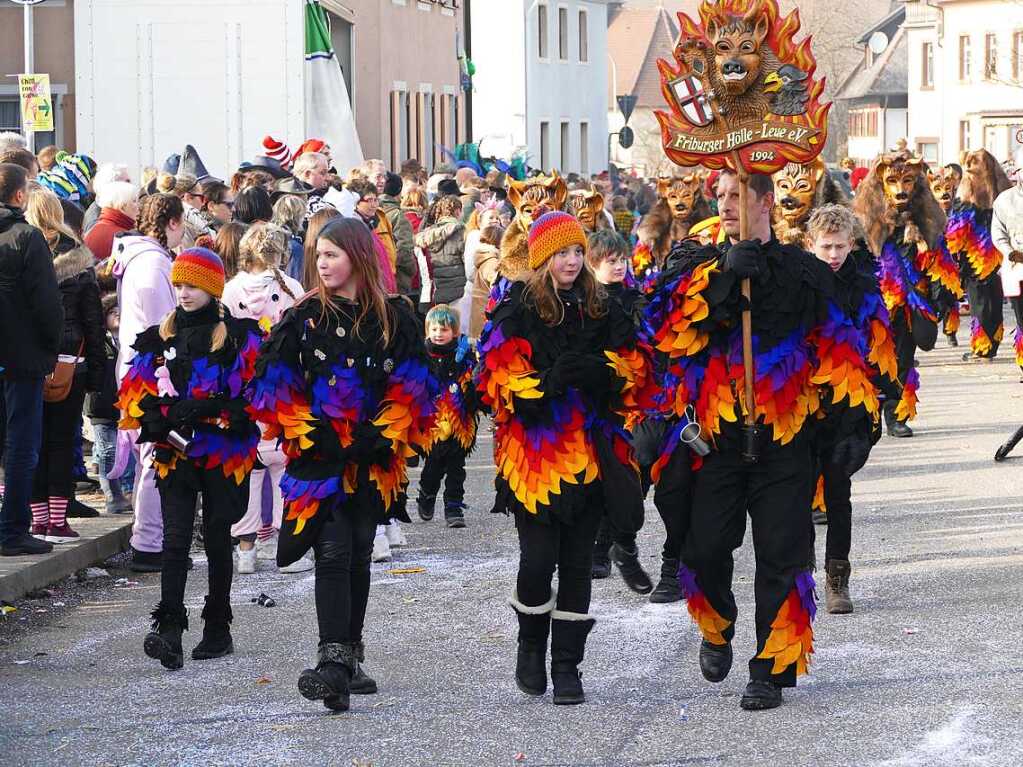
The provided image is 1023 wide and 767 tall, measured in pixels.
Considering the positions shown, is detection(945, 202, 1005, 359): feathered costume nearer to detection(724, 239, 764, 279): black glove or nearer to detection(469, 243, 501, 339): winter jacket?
detection(469, 243, 501, 339): winter jacket

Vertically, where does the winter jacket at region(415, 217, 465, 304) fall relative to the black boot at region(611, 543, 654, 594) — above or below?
above

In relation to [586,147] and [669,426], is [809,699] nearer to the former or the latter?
[669,426]

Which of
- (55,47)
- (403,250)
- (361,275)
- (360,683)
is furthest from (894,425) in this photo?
(55,47)

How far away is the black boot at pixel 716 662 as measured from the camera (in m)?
7.17

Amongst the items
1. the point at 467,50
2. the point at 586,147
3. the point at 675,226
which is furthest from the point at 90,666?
the point at 586,147

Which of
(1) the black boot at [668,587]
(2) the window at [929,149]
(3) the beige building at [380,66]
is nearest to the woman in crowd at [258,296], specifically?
(1) the black boot at [668,587]

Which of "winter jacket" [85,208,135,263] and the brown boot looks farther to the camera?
"winter jacket" [85,208,135,263]

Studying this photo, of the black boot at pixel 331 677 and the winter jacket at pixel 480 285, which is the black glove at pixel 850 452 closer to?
the black boot at pixel 331 677

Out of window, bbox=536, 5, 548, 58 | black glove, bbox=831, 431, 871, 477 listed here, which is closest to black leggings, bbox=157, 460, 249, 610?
black glove, bbox=831, 431, 871, 477

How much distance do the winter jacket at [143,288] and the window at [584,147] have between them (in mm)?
52798

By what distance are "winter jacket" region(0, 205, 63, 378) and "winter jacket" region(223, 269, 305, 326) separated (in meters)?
0.89

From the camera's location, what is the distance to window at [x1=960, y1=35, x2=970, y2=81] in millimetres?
75562

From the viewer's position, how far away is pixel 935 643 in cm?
793

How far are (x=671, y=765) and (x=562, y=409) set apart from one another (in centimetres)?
147
